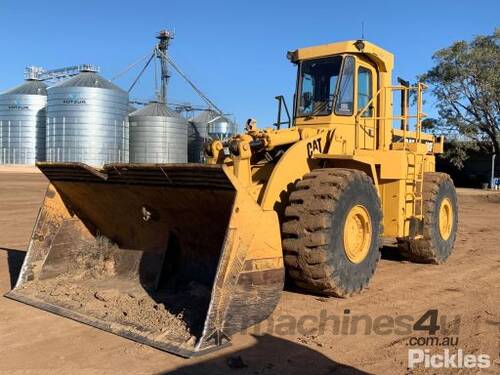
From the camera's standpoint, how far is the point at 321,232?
18.7ft

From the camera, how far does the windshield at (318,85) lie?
7.54m

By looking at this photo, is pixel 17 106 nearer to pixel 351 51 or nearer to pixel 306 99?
pixel 306 99

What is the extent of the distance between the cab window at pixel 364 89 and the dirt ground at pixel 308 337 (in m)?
2.36

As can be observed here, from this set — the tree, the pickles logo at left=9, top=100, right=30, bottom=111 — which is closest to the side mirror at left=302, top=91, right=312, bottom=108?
the tree

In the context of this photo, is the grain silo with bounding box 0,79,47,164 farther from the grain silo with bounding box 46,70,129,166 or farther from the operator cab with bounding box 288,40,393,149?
the operator cab with bounding box 288,40,393,149

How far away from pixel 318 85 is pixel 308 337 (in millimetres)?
3841

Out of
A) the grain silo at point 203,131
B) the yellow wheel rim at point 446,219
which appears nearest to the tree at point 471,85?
the grain silo at point 203,131

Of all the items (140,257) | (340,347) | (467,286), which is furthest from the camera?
(467,286)

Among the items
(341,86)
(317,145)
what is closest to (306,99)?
→ (341,86)

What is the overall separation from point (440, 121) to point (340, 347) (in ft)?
108

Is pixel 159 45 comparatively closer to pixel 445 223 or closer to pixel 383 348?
pixel 445 223

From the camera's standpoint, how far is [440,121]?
35375mm

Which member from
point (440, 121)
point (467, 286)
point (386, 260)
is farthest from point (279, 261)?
point (440, 121)

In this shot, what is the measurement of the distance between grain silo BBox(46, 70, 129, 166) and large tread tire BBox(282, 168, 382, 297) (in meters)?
32.8
